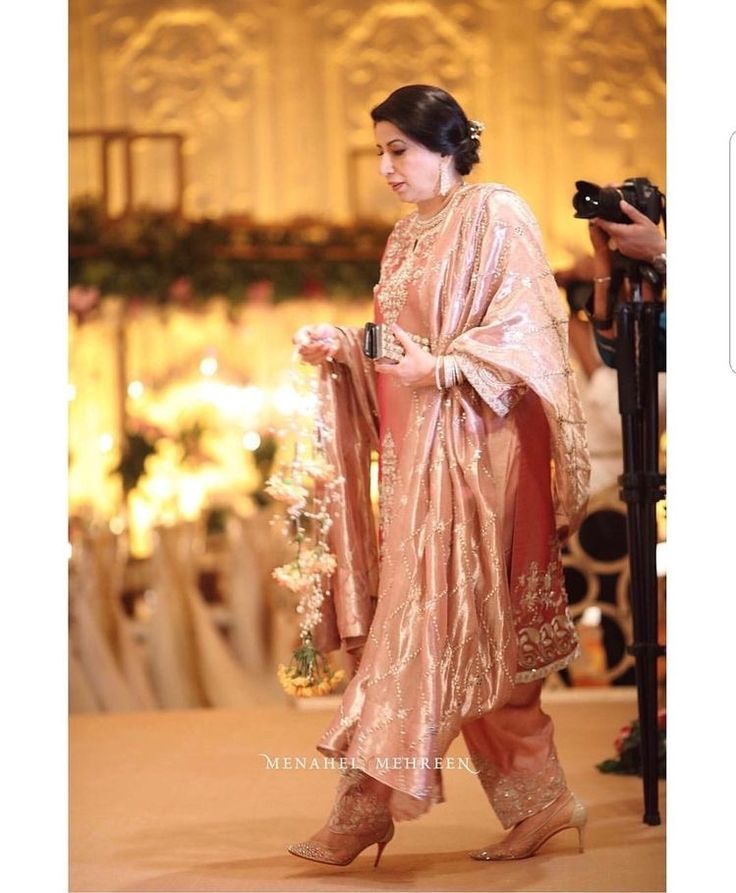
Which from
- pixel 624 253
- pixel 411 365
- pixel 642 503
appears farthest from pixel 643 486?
pixel 411 365

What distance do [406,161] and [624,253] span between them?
603 millimetres

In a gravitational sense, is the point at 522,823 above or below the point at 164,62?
below

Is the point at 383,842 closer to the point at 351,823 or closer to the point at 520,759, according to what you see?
the point at 351,823

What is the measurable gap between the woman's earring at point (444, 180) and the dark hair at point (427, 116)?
3cm

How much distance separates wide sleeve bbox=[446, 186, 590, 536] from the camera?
283 centimetres

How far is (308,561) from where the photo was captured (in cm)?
304

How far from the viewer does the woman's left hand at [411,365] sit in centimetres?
282

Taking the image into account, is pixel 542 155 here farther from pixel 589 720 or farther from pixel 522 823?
pixel 522 823

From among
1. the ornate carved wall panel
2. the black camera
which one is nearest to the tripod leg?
the black camera

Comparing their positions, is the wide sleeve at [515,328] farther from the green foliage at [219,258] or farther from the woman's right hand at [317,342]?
the green foliage at [219,258]
